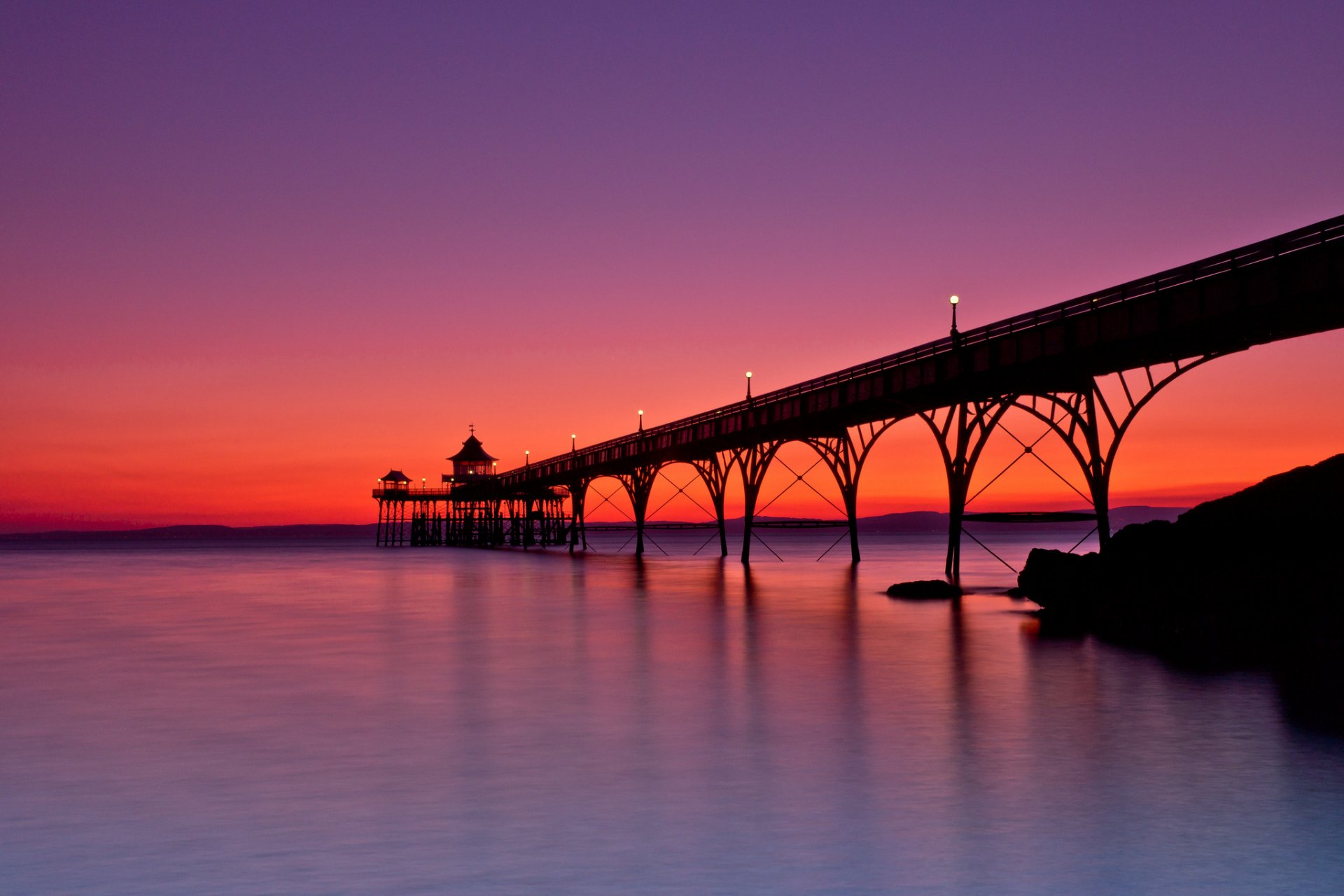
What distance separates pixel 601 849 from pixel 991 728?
6.97 m

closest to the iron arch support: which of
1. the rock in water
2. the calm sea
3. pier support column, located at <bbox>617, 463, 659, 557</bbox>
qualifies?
pier support column, located at <bbox>617, 463, 659, 557</bbox>

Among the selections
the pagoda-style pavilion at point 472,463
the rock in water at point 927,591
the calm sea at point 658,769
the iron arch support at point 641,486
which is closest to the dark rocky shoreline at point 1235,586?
the calm sea at point 658,769

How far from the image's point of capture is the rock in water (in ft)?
124

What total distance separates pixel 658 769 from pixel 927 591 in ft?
89.9

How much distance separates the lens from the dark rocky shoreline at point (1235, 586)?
19.3 metres

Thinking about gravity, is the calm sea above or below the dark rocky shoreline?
below

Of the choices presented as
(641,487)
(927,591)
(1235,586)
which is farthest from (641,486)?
(1235,586)

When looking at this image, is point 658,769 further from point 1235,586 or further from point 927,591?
point 927,591

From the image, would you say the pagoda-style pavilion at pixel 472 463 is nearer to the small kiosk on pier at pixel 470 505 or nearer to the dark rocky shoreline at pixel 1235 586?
the small kiosk on pier at pixel 470 505

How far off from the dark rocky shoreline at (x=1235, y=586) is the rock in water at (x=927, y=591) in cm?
987

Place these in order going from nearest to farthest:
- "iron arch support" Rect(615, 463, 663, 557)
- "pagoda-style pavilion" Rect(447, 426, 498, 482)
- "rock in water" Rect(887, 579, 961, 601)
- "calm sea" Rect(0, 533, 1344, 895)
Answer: "calm sea" Rect(0, 533, 1344, 895) → "rock in water" Rect(887, 579, 961, 601) → "iron arch support" Rect(615, 463, 663, 557) → "pagoda-style pavilion" Rect(447, 426, 498, 482)

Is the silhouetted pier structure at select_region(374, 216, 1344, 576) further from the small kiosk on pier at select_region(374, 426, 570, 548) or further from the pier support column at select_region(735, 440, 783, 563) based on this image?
A: the small kiosk on pier at select_region(374, 426, 570, 548)

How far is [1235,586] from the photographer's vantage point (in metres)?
21.5

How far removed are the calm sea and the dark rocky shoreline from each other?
1352mm
